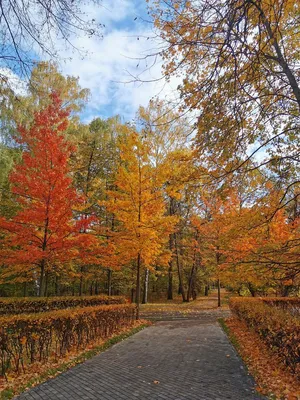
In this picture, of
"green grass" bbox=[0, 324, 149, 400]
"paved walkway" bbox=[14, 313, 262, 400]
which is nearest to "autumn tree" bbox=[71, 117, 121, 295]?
"green grass" bbox=[0, 324, 149, 400]

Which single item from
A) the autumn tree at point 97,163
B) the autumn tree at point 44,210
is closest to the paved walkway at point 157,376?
the autumn tree at point 44,210

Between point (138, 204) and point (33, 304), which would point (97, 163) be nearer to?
point (138, 204)

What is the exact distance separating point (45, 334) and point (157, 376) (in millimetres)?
2428

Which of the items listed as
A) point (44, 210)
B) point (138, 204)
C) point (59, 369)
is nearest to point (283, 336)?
point (59, 369)

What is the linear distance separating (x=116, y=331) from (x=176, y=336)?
202 cm

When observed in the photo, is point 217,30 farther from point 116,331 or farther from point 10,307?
point 10,307

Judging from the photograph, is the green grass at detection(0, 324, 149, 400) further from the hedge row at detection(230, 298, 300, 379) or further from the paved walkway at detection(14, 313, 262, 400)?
the hedge row at detection(230, 298, 300, 379)

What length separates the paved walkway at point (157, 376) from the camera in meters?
4.26

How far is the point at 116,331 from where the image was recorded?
967cm

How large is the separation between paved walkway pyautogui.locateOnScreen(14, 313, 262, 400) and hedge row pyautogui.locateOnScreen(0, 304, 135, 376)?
73 cm

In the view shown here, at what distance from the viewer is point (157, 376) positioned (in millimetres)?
5145

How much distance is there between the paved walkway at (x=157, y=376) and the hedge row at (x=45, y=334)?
2.39ft

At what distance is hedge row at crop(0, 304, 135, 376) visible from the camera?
522 centimetres

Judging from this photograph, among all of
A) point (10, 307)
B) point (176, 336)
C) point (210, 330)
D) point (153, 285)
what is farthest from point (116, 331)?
point (153, 285)
